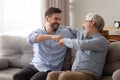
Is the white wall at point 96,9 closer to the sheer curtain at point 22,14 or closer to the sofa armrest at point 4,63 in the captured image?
the sheer curtain at point 22,14

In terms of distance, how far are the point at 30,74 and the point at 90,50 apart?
762 millimetres

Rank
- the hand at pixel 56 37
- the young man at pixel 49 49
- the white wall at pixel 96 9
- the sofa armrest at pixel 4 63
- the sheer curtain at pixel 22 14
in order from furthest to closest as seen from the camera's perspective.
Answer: the white wall at pixel 96 9 → the sheer curtain at pixel 22 14 → the sofa armrest at pixel 4 63 → the young man at pixel 49 49 → the hand at pixel 56 37

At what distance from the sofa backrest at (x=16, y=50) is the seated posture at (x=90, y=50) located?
79cm

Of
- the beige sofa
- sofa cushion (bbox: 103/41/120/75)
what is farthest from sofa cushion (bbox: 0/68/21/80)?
sofa cushion (bbox: 103/41/120/75)

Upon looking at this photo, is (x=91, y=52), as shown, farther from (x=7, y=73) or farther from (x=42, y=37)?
(x=7, y=73)

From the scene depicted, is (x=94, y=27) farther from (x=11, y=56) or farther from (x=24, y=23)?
(x=24, y=23)

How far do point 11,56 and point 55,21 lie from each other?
0.87 meters

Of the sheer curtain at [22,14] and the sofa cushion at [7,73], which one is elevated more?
the sheer curtain at [22,14]

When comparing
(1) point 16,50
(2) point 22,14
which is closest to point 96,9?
(2) point 22,14

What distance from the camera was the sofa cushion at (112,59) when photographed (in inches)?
111

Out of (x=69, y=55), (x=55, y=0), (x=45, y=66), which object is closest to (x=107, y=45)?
(x=69, y=55)

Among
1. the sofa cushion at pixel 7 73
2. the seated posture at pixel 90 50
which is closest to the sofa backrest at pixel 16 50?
the sofa cushion at pixel 7 73

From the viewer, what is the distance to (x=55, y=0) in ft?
15.4

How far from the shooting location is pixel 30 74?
293 cm
